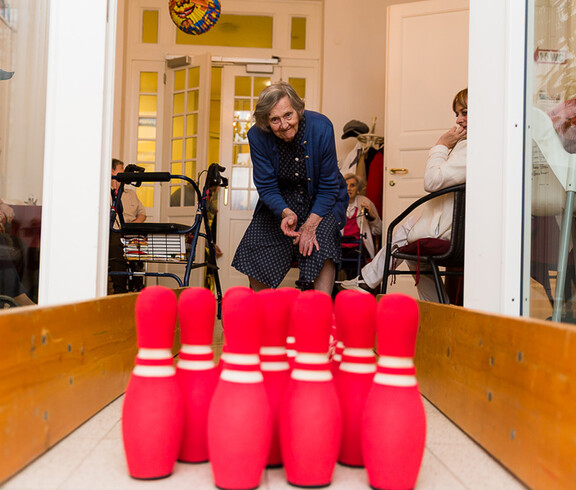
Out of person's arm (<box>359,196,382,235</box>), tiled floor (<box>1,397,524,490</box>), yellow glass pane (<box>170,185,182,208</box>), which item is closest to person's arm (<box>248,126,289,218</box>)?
tiled floor (<box>1,397,524,490</box>)

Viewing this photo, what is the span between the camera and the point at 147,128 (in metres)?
6.40

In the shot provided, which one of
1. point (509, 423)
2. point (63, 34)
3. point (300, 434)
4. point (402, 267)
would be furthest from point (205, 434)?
point (402, 267)

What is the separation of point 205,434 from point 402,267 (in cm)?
410

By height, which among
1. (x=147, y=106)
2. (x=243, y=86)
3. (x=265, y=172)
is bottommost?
(x=265, y=172)

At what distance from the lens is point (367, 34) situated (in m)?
6.28

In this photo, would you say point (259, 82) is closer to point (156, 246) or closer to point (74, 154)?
point (156, 246)

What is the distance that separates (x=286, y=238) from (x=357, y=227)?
252 cm

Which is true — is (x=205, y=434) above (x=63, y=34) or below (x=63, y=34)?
below

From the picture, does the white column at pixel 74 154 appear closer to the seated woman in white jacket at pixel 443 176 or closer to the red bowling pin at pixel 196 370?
the red bowling pin at pixel 196 370

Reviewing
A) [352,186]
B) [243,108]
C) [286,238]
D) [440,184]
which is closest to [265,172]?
[286,238]

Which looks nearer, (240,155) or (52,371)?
(52,371)

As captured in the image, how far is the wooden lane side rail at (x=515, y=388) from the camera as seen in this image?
0.90 m

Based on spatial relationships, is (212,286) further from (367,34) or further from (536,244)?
(536,244)

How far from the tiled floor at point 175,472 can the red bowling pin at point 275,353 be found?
0.07 meters
